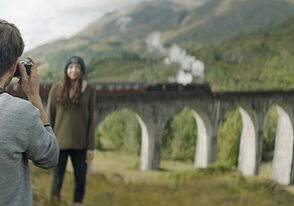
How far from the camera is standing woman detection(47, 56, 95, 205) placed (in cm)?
517

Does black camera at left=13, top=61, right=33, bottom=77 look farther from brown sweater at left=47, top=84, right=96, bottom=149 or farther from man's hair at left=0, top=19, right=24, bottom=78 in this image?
brown sweater at left=47, top=84, right=96, bottom=149

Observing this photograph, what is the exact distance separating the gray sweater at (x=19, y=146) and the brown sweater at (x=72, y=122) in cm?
312

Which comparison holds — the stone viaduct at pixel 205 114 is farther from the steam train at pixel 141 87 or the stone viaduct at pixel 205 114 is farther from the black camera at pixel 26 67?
the black camera at pixel 26 67

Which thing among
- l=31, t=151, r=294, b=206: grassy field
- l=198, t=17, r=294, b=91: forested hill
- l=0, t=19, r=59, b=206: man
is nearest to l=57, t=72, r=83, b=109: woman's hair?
l=31, t=151, r=294, b=206: grassy field

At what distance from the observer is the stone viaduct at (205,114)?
2147 cm

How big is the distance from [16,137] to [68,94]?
11.2 feet

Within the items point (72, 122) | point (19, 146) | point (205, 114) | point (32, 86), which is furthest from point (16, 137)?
point (205, 114)

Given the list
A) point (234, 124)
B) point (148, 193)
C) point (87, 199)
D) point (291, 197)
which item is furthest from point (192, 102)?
point (87, 199)

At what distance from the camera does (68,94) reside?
5.20m

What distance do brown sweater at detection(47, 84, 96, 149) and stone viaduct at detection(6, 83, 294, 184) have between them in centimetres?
1268

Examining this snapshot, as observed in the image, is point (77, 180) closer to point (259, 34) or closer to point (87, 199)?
point (87, 199)

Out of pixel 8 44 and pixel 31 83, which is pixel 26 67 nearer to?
pixel 31 83

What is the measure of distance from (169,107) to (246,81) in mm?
30887

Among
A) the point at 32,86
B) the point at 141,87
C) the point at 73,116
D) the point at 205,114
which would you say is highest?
the point at 141,87
